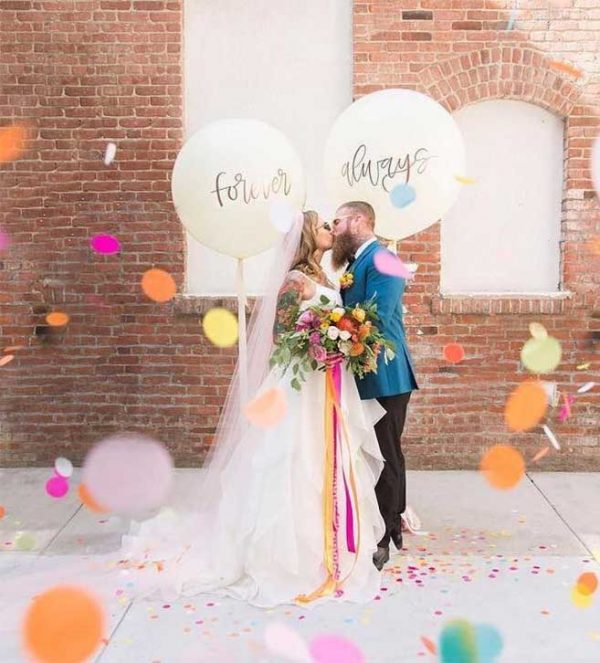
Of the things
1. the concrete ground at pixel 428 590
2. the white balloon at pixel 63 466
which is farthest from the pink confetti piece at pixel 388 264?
the white balloon at pixel 63 466

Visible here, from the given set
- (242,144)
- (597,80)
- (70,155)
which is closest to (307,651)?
(242,144)

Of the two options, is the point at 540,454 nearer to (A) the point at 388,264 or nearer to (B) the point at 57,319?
(A) the point at 388,264

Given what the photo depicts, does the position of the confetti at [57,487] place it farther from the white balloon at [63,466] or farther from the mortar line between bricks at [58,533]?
the mortar line between bricks at [58,533]

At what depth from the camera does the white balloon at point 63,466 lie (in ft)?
19.4

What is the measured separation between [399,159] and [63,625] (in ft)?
9.26

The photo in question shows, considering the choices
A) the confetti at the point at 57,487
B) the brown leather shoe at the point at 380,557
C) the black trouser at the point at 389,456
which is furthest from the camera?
the confetti at the point at 57,487

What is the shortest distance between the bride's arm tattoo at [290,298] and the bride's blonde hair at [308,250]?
0.26ft

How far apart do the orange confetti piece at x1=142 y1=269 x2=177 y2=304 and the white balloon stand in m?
1.45

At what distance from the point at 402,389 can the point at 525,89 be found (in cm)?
287

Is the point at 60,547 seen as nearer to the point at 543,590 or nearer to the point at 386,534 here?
the point at 386,534

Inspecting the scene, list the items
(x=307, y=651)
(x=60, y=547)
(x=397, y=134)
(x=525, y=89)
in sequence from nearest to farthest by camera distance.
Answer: (x=307, y=651) < (x=397, y=134) < (x=60, y=547) < (x=525, y=89)

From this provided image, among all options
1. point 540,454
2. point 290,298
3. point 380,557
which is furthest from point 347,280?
point 540,454

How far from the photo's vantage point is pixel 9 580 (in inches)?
157

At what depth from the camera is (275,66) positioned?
5.87 metres
